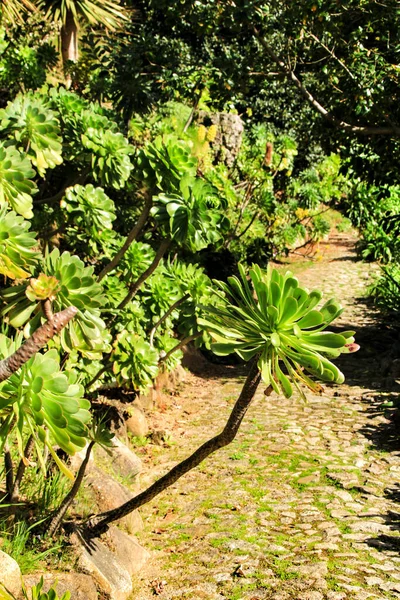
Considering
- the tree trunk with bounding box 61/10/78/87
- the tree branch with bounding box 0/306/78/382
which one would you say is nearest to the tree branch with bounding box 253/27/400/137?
the tree trunk with bounding box 61/10/78/87

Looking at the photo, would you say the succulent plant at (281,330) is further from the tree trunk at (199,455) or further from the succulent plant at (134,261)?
the succulent plant at (134,261)

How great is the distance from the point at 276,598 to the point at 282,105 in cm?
1410

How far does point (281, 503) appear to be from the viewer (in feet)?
14.4

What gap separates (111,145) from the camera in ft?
12.8

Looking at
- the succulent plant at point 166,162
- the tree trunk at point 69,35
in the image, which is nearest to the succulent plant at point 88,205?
the succulent plant at point 166,162

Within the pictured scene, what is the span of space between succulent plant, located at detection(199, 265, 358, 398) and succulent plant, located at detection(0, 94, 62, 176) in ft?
5.94

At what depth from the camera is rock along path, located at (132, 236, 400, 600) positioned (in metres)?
3.45

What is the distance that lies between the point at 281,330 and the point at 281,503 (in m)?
2.69

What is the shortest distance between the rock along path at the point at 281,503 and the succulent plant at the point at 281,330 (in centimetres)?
181

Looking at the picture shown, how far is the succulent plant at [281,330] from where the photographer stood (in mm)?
1962

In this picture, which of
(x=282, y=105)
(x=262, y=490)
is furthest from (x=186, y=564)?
(x=282, y=105)

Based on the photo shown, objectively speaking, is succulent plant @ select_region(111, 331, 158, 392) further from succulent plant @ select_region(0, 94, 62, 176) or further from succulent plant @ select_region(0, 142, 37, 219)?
succulent plant @ select_region(0, 142, 37, 219)

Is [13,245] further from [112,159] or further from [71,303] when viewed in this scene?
[112,159]

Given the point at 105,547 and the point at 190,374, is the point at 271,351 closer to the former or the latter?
the point at 105,547
